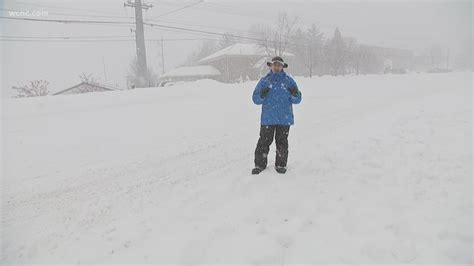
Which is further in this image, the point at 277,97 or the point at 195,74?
the point at 195,74

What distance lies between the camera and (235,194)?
4.56 metres

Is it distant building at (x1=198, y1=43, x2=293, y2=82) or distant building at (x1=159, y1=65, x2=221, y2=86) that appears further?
distant building at (x1=159, y1=65, x2=221, y2=86)

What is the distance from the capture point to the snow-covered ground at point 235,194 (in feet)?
11.0

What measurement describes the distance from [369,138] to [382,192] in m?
2.96

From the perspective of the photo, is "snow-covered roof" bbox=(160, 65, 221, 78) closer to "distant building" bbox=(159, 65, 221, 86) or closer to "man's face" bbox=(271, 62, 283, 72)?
"distant building" bbox=(159, 65, 221, 86)

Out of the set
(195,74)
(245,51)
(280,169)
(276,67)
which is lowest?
(280,169)

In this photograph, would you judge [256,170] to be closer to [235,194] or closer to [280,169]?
[280,169]

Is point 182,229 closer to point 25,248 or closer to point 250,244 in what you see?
point 250,244

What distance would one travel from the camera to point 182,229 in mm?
3727

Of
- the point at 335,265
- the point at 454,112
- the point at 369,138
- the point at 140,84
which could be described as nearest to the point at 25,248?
the point at 335,265

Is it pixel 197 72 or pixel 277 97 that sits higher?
pixel 197 72

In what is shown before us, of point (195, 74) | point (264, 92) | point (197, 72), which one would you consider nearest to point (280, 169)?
point (264, 92)

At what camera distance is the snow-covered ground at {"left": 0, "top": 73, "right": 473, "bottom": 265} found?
11.0ft

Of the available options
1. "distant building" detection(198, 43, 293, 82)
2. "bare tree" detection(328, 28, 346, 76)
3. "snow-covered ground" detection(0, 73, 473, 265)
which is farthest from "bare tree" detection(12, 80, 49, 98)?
"bare tree" detection(328, 28, 346, 76)
